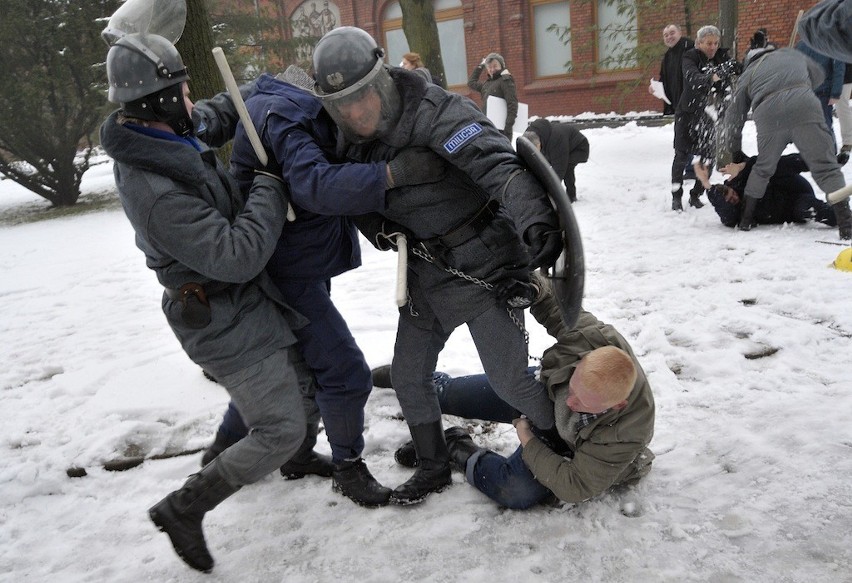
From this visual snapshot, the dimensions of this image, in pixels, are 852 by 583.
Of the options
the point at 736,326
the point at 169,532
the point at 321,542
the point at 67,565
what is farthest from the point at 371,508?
the point at 736,326

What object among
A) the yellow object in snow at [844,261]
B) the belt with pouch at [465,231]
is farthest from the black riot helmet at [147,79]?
the yellow object in snow at [844,261]

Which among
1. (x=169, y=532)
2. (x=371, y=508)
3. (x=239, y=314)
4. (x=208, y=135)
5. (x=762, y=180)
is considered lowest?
(x=371, y=508)

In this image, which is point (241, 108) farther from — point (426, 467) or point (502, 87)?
point (502, 87)

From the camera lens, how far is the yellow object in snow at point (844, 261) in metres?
4.23

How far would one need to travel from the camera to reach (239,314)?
2209 millimetres

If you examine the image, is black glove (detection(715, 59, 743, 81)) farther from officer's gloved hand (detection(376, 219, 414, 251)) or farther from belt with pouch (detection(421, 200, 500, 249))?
officer's gloved hand (detection(376, 219, 414, 251))

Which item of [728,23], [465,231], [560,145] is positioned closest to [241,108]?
[465,231]

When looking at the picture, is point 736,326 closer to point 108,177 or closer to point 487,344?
point 487,344

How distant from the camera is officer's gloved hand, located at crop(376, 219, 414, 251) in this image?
2264mm

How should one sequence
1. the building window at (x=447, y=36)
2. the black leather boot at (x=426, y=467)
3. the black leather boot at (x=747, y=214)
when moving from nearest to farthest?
the black leather boot at (x=426, y=467), the black leather boot at (x=747, y=214), the building window at (x=447, y=36)

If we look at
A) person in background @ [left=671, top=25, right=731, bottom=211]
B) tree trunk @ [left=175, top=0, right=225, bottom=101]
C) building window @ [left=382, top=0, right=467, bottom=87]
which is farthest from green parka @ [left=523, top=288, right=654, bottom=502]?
building window @ [left=382, top=0, right=467, bottom=87]

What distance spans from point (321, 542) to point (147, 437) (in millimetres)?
1382

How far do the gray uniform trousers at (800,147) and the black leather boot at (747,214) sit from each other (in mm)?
134

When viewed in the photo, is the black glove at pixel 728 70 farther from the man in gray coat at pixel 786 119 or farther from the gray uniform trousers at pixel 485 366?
the gray uniform trousers at pixel 485 366
